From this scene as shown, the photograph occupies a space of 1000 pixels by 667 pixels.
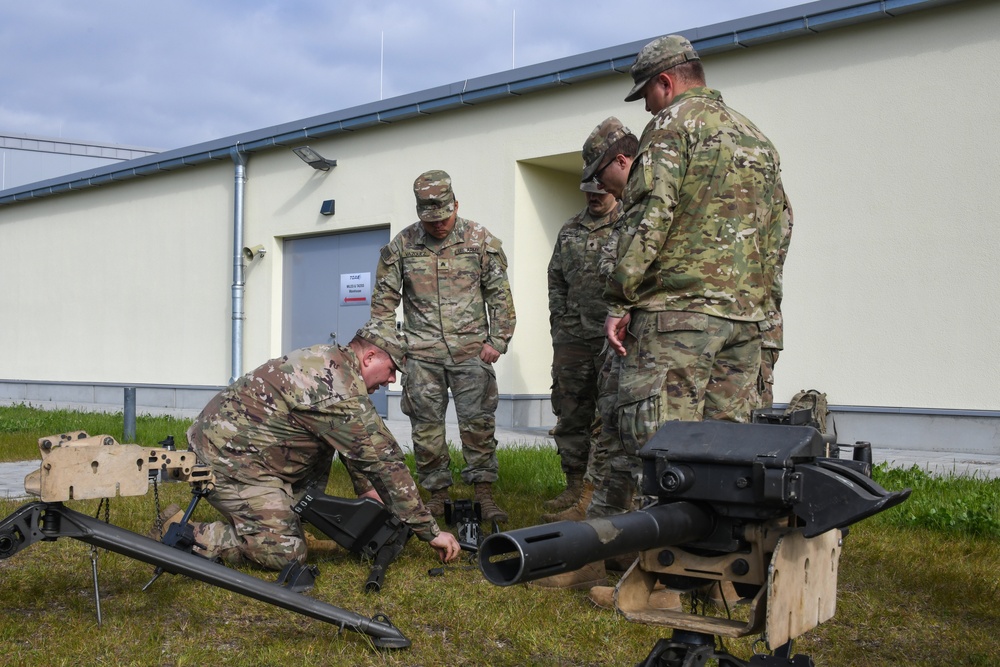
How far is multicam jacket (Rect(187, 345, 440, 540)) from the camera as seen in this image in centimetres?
→ 443

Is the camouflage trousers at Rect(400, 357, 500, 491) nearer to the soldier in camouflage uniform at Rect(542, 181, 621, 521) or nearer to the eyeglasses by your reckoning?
the soldier in camouflage uniform at Rect(542, 181, 621, 521)

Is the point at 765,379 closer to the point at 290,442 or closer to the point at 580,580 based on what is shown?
the point at 580,580

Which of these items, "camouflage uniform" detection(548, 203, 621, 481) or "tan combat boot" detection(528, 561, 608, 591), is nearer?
"tan combat boot" detection(528, 561, 608, 591)

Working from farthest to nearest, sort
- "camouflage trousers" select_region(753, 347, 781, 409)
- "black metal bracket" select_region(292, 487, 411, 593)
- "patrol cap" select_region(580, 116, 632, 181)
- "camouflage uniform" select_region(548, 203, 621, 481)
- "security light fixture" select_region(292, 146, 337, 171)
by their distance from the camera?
"security light fixture" select_region(292, 146, 337, 171), "camouflage uniform" select_region(548, 203, 621, 481), "patrol cap" select_region(580, 116, 632, 181), "black metal bracket" select_region(292, 487, 411, 593), "camouflage trousers" select_region(753, 347, 781, 409)

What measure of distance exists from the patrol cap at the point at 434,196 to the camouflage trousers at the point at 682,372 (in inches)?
101

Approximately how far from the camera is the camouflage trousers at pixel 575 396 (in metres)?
6.05

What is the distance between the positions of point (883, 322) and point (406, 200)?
6.37 m

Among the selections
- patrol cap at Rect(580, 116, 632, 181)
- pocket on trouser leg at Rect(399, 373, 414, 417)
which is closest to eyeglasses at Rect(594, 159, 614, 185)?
patrol cap at Rect(580, 116, 632, 181)

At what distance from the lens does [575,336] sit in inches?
237

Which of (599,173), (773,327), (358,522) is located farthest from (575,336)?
(358,522)

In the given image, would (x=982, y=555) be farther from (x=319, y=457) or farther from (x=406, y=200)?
(x=406, y=200)

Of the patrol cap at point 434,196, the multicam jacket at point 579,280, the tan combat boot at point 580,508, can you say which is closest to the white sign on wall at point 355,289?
the patrol cap at point 434,196

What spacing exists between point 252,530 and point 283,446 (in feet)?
1.34

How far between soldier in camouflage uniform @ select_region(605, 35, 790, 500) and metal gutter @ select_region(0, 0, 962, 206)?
5965mm
